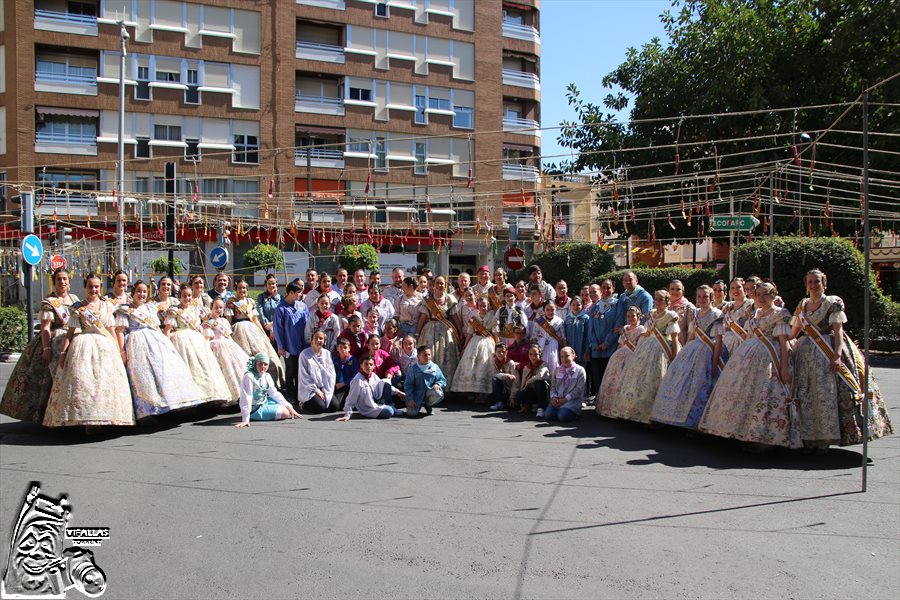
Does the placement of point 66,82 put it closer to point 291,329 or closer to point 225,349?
point 291,329

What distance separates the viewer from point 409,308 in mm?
11578

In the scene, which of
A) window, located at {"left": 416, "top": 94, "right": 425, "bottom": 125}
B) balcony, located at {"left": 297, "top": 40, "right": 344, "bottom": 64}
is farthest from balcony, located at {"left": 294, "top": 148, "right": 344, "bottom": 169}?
window, located at {"left": 416, "top": 94, "right": 425, "bottom": 125}

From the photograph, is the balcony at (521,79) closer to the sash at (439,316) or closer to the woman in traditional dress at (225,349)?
the sash at (439,316)

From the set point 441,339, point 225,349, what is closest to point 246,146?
point 441,339

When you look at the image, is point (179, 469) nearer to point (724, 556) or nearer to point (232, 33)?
point (724, 556)

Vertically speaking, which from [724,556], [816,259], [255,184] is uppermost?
[255,184]

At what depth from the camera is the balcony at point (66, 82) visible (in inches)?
1228

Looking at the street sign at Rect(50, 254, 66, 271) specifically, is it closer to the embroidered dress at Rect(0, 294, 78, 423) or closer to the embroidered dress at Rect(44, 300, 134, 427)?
the embroidered dress at Rect(0, 294, 78, 423)

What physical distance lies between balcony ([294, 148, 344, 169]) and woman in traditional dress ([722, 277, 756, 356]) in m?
28.0

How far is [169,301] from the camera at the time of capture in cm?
966

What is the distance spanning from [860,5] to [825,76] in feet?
7.21

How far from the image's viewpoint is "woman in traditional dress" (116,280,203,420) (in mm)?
8383

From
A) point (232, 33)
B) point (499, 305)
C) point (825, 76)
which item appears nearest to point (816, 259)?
point (825, 76)

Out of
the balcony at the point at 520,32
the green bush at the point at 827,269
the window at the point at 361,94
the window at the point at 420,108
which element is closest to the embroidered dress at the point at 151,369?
the green bush at the point at 827,269
